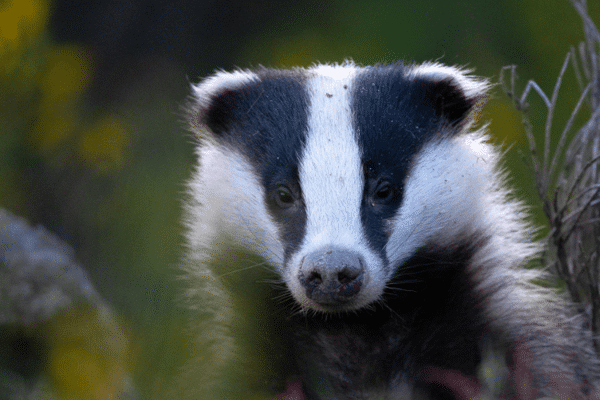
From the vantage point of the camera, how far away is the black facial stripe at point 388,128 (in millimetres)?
2324

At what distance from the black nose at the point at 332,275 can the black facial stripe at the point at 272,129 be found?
186 mm

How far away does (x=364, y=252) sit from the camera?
2.18m

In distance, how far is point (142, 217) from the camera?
13.1 ft

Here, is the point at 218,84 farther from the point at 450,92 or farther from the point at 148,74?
the point at 148,74

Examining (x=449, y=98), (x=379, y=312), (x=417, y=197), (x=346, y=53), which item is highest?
(x=346, y=53)

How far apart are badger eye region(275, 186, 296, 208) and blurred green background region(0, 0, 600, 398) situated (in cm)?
87

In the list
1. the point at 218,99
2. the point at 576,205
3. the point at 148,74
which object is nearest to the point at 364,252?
the point at 218,99

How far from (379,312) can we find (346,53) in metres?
2.86

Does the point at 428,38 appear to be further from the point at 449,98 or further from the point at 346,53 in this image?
the point at 449,98

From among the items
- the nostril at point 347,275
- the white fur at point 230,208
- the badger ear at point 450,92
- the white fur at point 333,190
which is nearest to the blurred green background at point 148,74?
the white fur at point 230,208

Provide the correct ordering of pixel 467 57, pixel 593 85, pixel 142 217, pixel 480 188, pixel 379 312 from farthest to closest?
1. pixel 467 57
2. pixel 142 217
3. pixel 593 85
4. pixel 480 188
5. pixel 379 312

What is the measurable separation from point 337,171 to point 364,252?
0.26 m

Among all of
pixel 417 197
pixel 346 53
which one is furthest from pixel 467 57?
pixel 417 197

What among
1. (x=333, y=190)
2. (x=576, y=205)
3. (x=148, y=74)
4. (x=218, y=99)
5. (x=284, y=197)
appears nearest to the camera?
(x=333, y=190)
